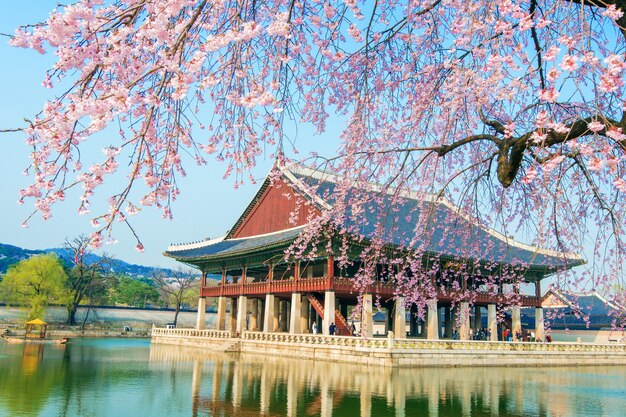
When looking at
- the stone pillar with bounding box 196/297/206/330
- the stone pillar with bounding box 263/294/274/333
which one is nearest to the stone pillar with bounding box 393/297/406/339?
the stone pillar with bounding box 263/294/274/333

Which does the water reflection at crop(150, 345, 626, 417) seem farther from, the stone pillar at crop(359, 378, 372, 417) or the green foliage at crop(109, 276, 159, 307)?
the green foliage at crop(109, 276, 159, 307)

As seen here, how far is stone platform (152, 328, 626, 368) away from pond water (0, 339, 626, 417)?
3.43 ft

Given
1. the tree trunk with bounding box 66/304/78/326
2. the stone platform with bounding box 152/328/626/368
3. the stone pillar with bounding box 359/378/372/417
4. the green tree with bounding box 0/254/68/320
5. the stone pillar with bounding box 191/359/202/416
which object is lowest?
the stone pillar with bounding box 191/359/202/416

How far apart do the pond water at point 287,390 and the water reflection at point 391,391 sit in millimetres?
30

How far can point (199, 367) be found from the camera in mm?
23359

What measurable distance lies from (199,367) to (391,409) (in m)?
12.1

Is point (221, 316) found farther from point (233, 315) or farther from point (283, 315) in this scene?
point (283, 315)

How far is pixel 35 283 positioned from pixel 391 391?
42236mm

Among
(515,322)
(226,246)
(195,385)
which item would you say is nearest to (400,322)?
(515,322)

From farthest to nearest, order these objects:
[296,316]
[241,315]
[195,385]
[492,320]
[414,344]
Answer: [241,315], [492,320], [296,316], [414,344], [195,385]

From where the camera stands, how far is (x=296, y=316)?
31469 millimetres

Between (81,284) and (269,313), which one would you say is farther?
(81,284)

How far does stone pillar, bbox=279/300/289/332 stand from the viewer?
39.5 metres

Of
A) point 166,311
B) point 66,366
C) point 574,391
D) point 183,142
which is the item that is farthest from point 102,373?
point 166,311
